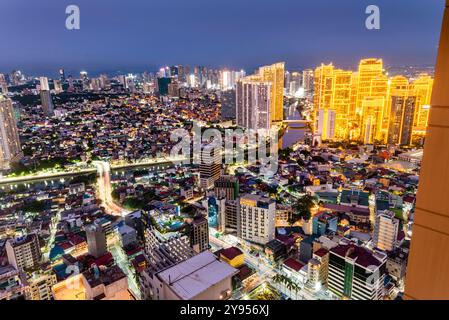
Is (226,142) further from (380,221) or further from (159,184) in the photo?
(380,221)

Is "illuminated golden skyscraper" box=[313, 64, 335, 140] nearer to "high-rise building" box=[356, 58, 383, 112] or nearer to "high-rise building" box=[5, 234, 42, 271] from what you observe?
"high-rise building" box=[356, 58, 383, 112]

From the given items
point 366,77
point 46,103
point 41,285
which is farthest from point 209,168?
point 46,103

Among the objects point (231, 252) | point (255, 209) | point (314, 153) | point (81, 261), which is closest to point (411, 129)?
point (314, 153)

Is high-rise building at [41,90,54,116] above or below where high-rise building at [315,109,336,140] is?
above

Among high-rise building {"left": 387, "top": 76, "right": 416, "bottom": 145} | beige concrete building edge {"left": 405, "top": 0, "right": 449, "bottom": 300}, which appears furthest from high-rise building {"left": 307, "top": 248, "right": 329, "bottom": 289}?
high-rise building {"left": 387, "top": 76, "right": 416, "bottom": 145}

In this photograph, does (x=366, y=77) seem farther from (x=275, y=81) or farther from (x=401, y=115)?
(x=275, y=81)

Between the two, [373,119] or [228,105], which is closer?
[373,119]

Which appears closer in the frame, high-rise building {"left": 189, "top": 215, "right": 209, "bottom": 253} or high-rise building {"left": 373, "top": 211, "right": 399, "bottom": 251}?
high-rise building {"left": 373, "top": 211, "right": 399, "bottom": 251}
